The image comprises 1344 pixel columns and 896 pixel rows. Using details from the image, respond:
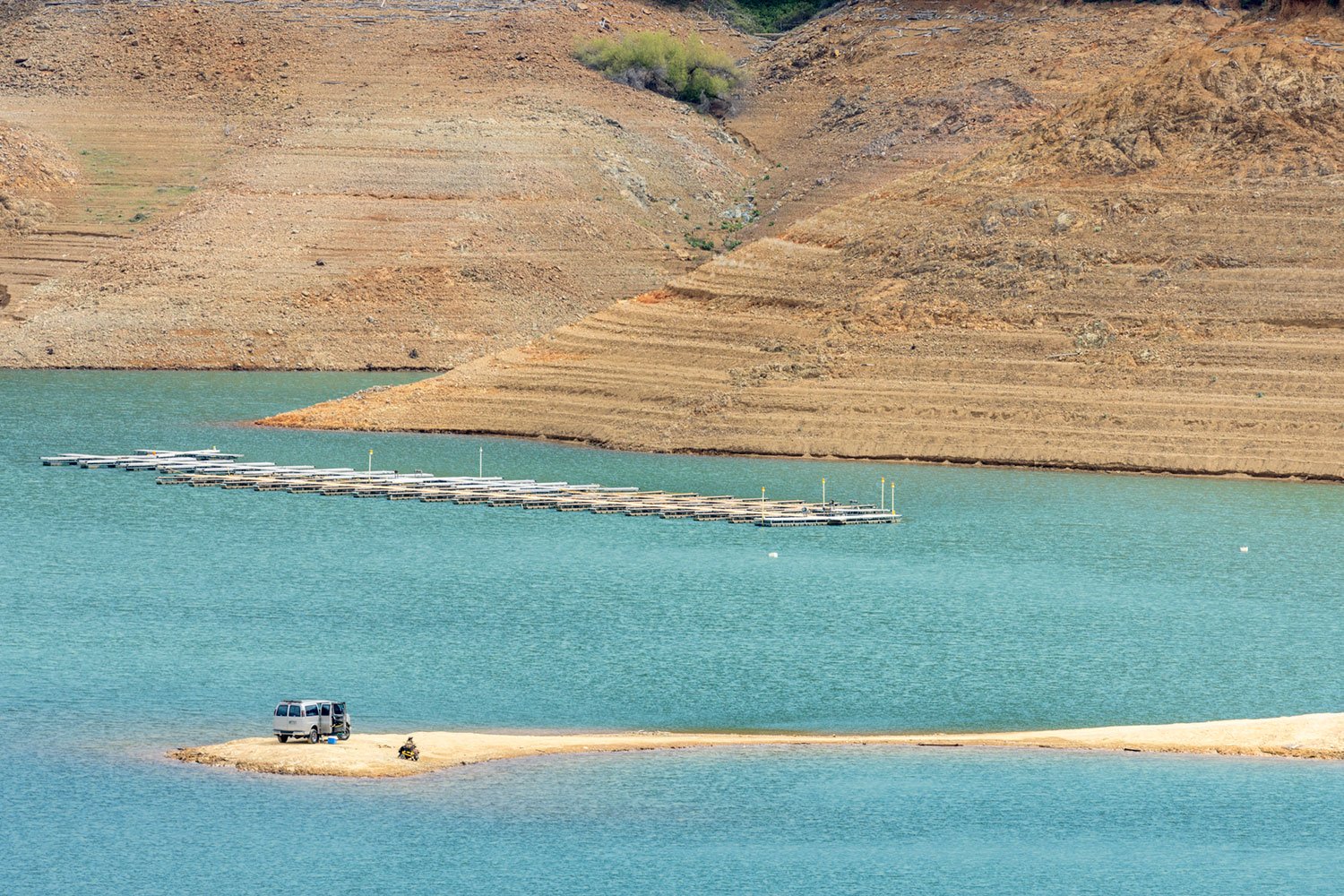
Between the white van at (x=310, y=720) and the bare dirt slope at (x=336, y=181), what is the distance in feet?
266

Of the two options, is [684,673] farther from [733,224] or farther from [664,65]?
[664,65]

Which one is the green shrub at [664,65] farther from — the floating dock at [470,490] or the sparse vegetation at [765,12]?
the floating dock at [470,490]

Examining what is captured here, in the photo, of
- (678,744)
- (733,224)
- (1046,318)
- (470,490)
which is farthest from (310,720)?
(733,224)

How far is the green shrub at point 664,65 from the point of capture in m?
165

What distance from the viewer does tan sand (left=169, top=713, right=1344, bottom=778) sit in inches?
1791

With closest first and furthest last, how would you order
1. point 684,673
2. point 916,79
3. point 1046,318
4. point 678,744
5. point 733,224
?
1. point 678,744
2. point 684,673
3. point 1046,318
4. point 733,224
5. point 916,79

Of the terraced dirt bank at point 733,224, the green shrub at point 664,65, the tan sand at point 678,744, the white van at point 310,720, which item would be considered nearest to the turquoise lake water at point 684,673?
the tan sand at point 678,744

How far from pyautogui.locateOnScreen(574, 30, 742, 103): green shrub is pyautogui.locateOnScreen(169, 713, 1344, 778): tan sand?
118784 mm

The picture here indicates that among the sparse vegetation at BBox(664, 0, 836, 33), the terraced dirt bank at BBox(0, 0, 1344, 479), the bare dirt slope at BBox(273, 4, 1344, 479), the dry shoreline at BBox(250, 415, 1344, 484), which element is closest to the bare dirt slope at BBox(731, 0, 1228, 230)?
the terraced dirt bank at BBox(0, 0, 1344, 479)

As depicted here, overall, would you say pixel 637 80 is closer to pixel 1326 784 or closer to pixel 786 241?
pixel 786 241

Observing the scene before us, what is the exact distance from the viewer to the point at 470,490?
8544 centimetres

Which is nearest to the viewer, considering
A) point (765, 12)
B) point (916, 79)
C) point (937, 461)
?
point (937, 461)

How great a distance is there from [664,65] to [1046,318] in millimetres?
78863

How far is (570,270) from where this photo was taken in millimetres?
137875
